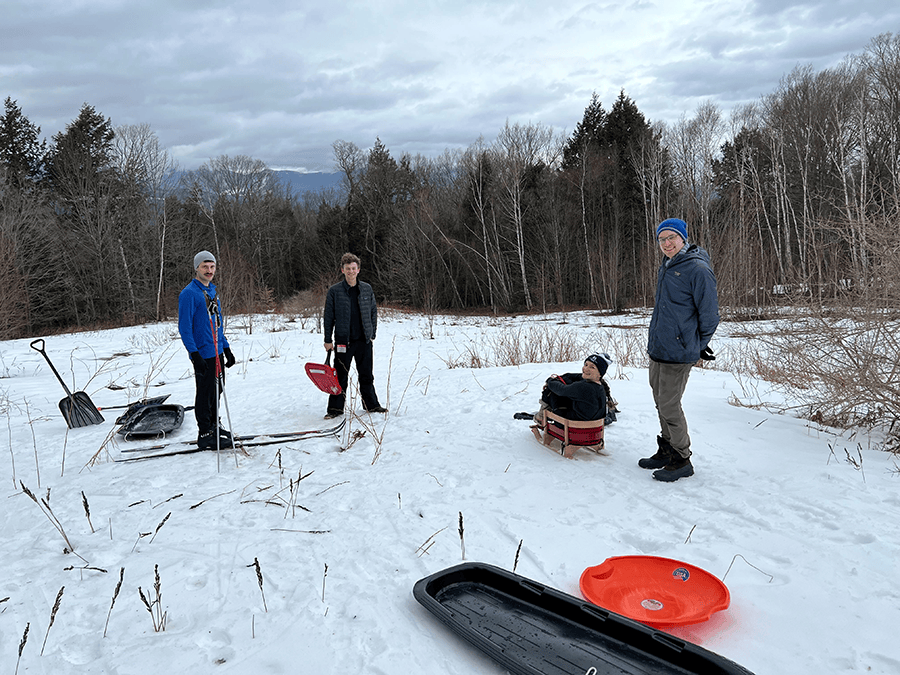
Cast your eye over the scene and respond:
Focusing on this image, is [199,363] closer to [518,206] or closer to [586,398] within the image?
[586,398]

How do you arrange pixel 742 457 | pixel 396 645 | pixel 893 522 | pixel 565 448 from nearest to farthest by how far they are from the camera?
pixel 396 645 → pixel 893 522 → pixel 742 457 → pixel 565 448

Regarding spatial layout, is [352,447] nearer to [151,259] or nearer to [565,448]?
[565,448]

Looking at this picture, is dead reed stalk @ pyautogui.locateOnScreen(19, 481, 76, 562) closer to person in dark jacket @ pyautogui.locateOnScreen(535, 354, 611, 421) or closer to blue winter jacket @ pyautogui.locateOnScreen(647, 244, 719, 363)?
person in dark jacket @ pyautogui.locateOnScreen(535, 354, 611, 421)

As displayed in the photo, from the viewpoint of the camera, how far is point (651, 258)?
2242 centimetres

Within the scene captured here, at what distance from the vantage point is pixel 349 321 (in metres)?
6.65

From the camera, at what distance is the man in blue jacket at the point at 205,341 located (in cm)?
526

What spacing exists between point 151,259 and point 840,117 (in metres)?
37.0

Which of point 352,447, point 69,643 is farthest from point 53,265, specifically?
point 69,643

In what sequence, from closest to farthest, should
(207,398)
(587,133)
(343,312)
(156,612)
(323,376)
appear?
(156,612) → (207,398) → (323,376) → (343,312) → (587,133)

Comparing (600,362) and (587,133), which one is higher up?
(587,133)

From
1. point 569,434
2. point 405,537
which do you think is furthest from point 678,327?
point 405,537

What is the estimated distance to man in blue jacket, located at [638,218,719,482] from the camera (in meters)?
4.21

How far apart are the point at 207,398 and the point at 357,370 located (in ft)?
6.10

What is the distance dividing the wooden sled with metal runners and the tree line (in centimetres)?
1792
